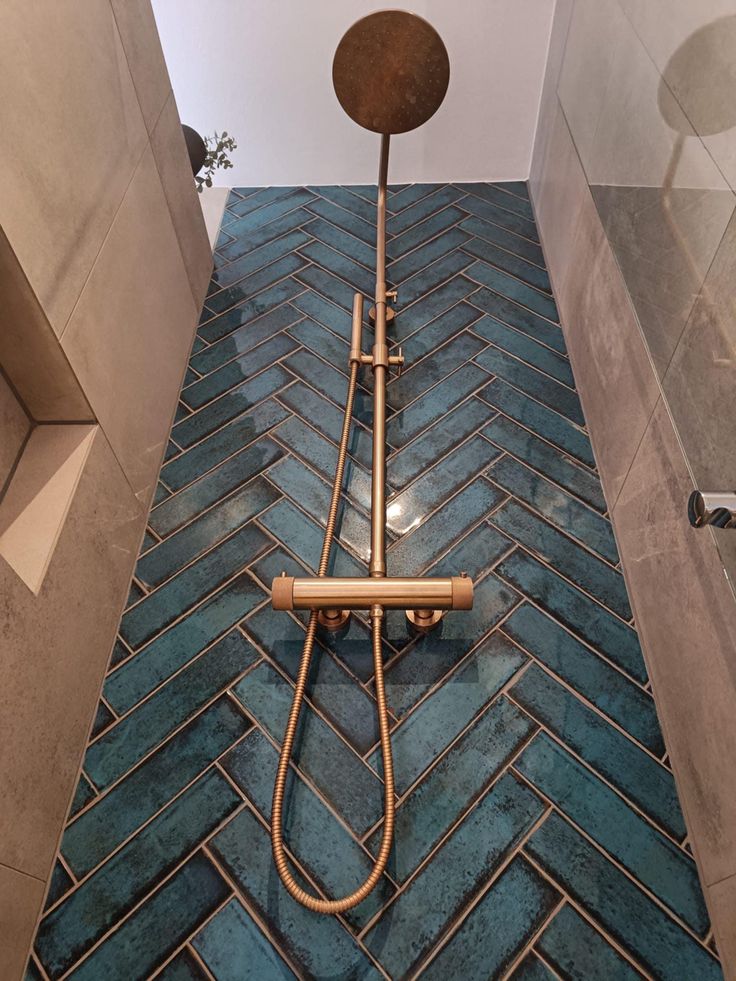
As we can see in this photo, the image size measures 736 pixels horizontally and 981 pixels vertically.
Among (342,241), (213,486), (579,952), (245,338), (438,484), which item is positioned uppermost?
(342,241)

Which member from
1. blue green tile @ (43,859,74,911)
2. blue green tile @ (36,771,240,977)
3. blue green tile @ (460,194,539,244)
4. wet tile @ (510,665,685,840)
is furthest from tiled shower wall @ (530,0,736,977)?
blue green tile @ (43,859,74,911)

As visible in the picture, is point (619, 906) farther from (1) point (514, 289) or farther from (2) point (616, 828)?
(1) point (514, 289)

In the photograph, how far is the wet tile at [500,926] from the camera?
1206mm

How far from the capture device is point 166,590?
174cm

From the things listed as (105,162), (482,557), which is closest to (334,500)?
(482,557)

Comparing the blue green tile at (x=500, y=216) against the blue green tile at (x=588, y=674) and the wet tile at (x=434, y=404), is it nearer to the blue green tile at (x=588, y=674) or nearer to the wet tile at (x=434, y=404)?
the wet tile at (x=434, y=404)

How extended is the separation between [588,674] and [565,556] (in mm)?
333

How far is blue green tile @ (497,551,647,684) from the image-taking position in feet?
5.21

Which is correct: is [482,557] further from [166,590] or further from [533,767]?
[166,590]

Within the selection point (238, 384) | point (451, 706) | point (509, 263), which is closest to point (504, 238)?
point (509, 263)

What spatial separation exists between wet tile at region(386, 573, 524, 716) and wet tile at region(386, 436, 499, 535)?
28cm

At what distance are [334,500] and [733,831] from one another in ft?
3.39

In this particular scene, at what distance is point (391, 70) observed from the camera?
198 centimetres

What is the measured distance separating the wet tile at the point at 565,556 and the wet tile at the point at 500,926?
652mm
